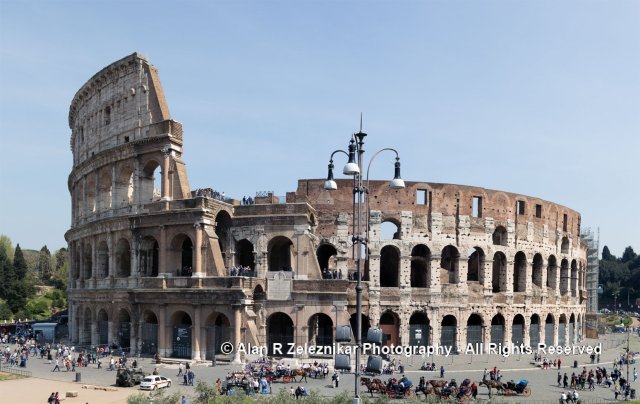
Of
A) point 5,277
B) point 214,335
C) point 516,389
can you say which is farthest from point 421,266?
point 5,277

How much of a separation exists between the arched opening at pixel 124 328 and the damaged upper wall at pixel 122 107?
12.5m

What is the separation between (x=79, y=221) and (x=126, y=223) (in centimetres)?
1006

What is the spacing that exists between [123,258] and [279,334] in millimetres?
13568

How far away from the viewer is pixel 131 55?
43.1m

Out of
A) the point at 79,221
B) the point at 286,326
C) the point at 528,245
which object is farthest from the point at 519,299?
the point at 79,221

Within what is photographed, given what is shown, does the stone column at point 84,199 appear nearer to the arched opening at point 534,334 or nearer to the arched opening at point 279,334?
the arched opening at point 279,334

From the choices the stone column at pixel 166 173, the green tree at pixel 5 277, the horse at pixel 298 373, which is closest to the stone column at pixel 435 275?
the horse at pixel 298 373

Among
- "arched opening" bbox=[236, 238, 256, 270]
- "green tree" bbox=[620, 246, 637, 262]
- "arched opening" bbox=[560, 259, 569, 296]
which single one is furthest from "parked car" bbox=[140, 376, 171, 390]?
"green tree" bbox=[620, 246, 637, 262]

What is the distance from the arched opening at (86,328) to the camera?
4691 cm

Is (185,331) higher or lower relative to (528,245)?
lower

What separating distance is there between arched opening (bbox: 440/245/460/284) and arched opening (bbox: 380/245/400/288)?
3.61m

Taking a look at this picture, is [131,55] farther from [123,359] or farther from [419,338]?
[419,338]

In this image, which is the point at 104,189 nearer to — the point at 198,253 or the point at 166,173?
the point at 166,173

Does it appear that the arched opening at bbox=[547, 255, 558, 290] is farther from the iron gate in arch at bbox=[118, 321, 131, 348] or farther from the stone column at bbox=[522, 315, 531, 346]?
the iron gate in arch at bbox=[118, 321, 131, 348]
